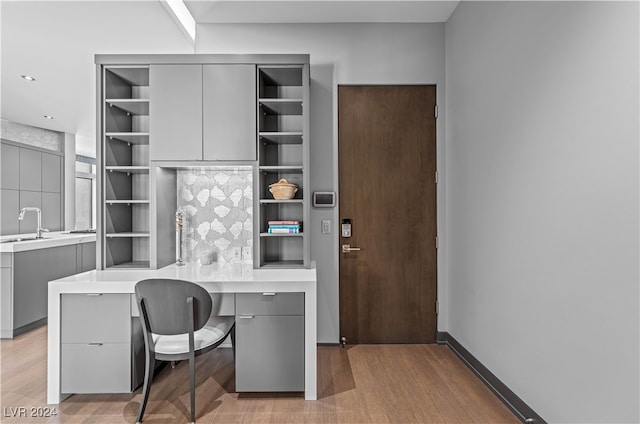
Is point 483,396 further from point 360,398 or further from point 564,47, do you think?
point 564,47

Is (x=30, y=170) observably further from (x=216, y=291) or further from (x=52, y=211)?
(x=216, y=291)

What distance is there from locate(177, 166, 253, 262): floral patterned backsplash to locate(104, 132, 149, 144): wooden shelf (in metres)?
0.40

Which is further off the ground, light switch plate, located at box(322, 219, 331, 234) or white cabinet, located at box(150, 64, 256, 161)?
white cabinet, located at box(150, 64, 256, 161)

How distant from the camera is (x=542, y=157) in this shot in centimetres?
198

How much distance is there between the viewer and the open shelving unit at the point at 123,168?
2.88 meters

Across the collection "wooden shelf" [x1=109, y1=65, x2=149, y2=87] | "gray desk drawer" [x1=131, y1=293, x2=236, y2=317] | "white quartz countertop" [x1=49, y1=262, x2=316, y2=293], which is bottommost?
"gray desk drawer" [x1=131, y1=293, x2=236, y2=317]

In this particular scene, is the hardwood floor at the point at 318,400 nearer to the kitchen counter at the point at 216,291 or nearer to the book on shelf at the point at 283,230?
the kitchen counter at the point at 216,291

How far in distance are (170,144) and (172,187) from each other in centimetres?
48

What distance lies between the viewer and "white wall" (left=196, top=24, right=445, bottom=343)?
3367 mm

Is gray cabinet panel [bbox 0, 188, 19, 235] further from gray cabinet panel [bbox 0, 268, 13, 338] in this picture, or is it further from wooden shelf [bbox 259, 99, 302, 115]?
wooden shelf [bbox 259, 99, 302, 115]

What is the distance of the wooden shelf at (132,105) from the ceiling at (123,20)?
748 millimetres

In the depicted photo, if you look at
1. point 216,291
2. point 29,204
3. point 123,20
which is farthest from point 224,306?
point 29,204

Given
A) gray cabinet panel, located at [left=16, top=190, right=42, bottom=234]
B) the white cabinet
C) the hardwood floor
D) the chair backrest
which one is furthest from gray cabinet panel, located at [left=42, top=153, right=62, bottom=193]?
the chair backrest

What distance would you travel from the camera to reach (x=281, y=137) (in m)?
3.01
